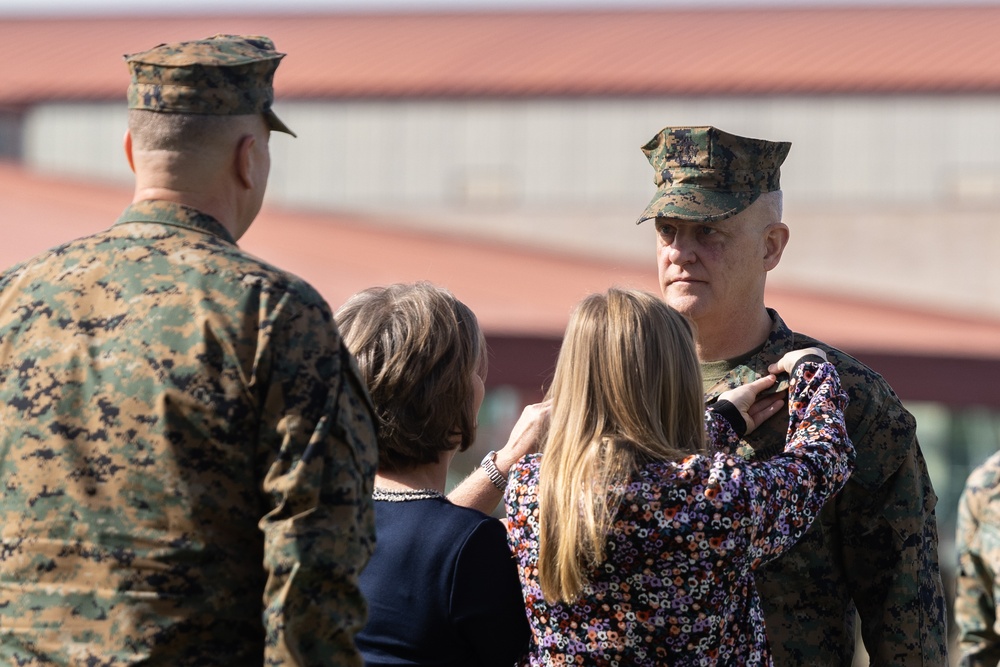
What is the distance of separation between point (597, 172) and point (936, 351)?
10.7 metres

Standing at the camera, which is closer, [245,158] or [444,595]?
[245,158]

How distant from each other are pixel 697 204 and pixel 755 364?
0.44m

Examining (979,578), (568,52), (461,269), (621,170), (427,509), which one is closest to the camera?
(427,509)

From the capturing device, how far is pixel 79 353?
244 cm

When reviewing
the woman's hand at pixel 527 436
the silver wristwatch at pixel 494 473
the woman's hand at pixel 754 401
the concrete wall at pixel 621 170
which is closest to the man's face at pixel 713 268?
the woman's hand at pixel 754 401

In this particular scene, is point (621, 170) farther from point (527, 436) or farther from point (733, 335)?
point (527, 436)

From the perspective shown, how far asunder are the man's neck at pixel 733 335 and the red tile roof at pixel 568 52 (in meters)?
19.1

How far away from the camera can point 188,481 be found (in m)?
2.37

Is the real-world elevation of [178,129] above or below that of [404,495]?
above

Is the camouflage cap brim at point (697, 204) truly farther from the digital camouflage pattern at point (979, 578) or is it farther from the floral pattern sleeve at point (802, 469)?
the digital camouflage pattern at point (979, 578)

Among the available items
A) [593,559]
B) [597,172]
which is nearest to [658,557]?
[593,559]

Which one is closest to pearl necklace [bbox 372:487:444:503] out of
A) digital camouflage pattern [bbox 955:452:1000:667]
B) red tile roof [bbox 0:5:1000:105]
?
digital camouflage pattern [bbox 955:452:1000:667]

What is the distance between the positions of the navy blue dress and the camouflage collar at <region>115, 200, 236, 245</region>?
2.47 ft

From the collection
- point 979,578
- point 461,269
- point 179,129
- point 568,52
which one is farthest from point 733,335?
point 568,52
